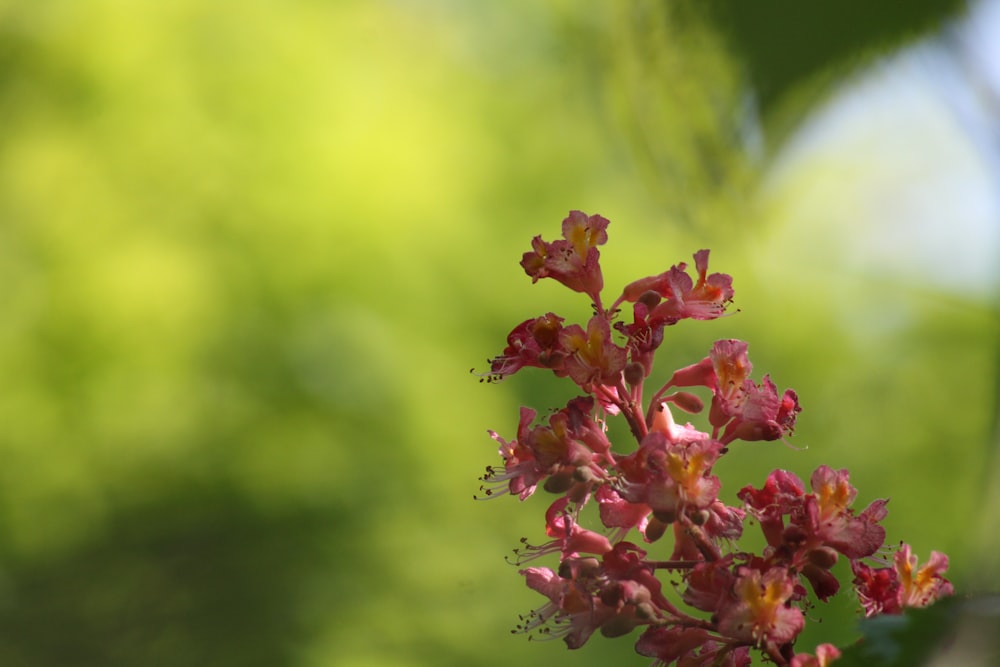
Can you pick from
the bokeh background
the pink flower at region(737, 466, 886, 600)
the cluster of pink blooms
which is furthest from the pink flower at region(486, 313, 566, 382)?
the bokeh background

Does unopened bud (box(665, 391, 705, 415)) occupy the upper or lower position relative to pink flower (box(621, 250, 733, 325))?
lower

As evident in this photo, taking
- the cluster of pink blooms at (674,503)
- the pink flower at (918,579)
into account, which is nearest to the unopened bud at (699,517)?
the cluster of pink blooms at (674,503)

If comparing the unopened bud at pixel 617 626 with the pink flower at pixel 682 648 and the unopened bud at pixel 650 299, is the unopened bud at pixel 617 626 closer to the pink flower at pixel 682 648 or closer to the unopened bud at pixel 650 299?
the pink flower at pixel 682 648

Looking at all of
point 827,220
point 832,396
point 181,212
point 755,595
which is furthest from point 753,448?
point 755,595

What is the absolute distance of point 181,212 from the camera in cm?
235

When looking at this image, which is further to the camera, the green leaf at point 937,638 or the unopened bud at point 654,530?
the unopened bud at point 654,530

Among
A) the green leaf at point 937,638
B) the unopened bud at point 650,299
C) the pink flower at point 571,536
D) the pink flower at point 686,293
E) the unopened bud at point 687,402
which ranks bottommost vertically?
the green leaf at point 937,638

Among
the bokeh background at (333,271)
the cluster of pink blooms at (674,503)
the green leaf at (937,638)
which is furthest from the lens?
the bokeh background at (333,271)

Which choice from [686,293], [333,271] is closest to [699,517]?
[686,293]

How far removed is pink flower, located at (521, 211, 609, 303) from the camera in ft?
1.63

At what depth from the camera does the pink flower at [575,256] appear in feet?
1.63

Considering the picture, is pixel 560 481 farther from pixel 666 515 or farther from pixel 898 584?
pixel 898 584

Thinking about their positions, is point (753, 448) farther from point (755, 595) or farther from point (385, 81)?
point (755, 595)

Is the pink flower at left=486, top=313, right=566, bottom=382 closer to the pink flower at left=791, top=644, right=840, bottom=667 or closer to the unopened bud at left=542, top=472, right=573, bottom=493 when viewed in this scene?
the unopened bud at left=542, top=472, right=573, bottom=493
